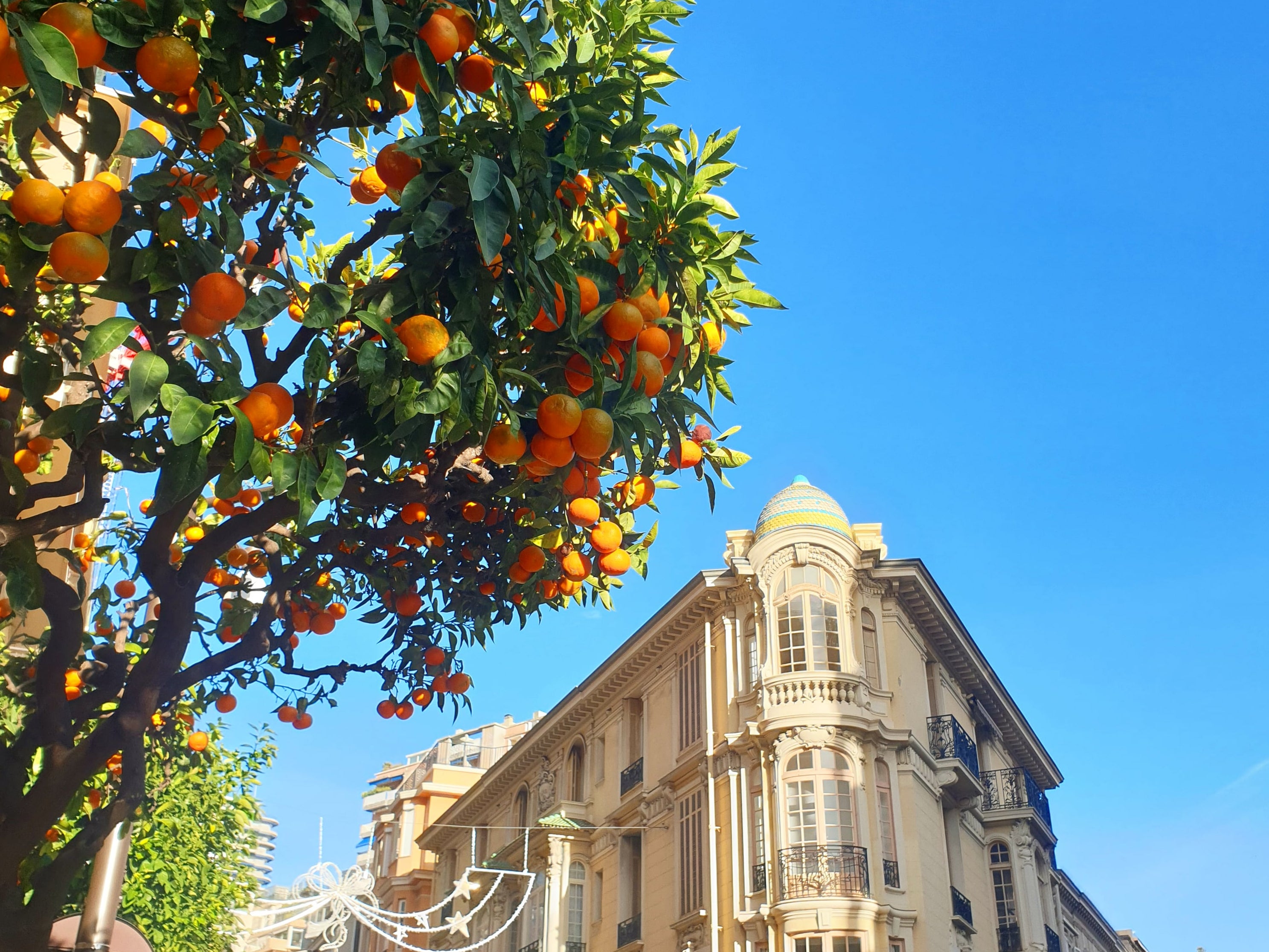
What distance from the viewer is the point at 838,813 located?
2248cm

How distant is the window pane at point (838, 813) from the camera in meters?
22.3

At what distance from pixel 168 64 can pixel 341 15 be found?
67 centimetres

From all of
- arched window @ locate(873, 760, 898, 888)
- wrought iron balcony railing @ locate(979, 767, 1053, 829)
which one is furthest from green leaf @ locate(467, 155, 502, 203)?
wrought iron balcony railing @ locate(979, 767, 1053, 829)

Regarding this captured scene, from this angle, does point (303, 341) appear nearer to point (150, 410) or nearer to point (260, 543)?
point (150, 410)

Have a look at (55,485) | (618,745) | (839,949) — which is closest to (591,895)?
(618,745)

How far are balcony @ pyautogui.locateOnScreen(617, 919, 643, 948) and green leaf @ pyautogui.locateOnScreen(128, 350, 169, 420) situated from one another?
24.6 m

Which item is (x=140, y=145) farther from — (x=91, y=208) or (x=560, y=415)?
(x=560, y=415)

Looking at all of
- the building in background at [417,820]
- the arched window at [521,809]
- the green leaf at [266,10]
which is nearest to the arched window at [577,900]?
the arched window at [521,809]

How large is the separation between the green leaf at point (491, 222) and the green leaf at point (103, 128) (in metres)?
1.34

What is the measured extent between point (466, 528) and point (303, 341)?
1.81 meters

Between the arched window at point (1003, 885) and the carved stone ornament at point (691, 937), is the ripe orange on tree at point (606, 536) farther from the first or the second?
the arched window at point (1003, 885)

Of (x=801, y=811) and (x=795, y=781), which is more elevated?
(x=795, y=781)

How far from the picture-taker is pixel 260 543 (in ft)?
21.7

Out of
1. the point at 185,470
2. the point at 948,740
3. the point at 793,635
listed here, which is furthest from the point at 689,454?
the point at 948,740
